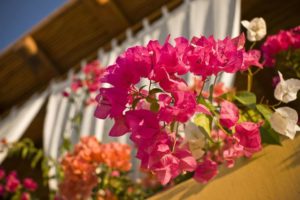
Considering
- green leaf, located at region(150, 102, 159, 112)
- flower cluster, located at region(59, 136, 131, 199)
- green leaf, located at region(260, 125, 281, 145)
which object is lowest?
green leaf, located at region(260, 125, 281, 145)

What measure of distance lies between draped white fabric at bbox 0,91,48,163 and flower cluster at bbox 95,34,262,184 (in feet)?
7.13

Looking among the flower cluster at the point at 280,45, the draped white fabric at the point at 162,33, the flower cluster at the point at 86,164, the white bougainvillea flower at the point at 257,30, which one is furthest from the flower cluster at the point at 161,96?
the draped white fabric at the point at 162,33

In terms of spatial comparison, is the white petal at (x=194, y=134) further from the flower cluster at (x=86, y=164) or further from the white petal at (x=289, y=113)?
the flower cluster at (x=86, y=164)

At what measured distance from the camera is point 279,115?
67 cm

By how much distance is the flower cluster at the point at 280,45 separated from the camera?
3.41 ft

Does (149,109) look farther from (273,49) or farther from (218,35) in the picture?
(218,35)

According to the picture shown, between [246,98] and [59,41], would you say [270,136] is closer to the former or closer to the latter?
[246,98]

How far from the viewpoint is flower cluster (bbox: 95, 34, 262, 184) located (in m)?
0.60

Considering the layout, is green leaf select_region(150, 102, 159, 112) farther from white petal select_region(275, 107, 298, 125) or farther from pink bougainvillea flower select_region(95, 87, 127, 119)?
white petal select_region(275, 107, 298, 125)

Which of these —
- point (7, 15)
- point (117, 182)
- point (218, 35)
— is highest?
point (7, 15)

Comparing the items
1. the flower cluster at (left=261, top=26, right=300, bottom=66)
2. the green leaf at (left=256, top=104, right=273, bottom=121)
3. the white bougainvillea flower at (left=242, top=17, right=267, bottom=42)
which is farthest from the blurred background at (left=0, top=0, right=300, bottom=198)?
the green leaf at (left=256, top=104, right=273, bottom=121)

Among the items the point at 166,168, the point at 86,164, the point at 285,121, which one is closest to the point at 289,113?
the point at 285,121

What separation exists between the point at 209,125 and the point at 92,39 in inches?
85.1

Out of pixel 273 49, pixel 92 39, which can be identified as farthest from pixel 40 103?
pixel 273 49
